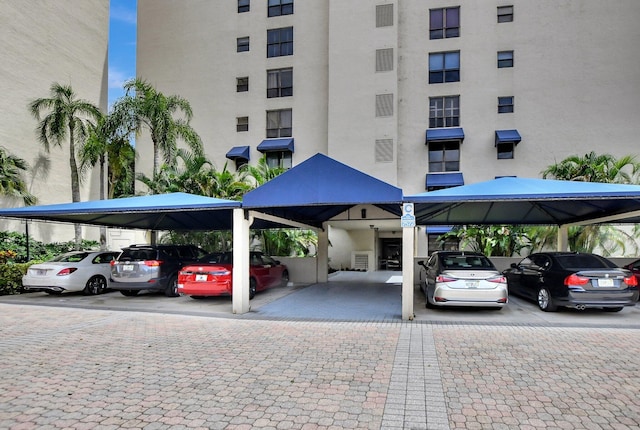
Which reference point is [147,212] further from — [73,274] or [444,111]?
[444,111]

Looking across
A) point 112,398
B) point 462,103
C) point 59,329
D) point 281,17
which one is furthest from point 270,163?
point 112,398

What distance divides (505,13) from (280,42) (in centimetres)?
1348

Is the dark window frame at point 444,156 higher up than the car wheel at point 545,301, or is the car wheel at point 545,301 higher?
the dark window frame at point 444,156

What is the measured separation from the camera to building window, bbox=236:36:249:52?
28281 millimetres

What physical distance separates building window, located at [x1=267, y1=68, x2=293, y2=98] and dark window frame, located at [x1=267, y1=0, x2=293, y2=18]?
3798 millimetres

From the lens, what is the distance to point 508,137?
75.7ft

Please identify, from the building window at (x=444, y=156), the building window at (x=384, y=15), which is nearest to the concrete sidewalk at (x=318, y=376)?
the building window at (x=444, y=156)

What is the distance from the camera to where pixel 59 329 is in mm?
8586

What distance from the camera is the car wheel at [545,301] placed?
1026 cm

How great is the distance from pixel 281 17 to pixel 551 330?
82.7ft

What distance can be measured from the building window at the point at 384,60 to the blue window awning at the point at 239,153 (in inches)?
368

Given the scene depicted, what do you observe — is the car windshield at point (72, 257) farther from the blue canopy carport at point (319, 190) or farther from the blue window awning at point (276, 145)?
the blue window awning at point (276, 145)

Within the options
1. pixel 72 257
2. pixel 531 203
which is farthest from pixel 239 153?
pixel 531 203

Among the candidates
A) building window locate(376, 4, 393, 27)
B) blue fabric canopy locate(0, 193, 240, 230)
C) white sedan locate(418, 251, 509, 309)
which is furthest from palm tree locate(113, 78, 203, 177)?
white sedan locate(418, 251, 509, 309)
